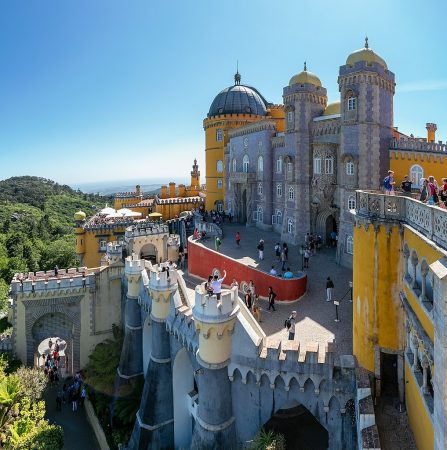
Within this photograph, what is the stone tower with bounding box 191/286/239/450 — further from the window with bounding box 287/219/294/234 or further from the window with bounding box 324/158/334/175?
the window with bounding box 287/219/294/234

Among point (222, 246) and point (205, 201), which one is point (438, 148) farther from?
point (205, 201)

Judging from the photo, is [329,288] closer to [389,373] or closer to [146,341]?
[389,373]

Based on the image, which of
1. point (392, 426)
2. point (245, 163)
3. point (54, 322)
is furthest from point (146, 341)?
point (245, 163)

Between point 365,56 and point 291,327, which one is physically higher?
point 365,56

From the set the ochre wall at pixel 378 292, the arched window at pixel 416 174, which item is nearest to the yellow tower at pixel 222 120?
the arched window at pixel 416 174

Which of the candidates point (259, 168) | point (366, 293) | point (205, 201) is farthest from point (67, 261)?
point (366, 293)

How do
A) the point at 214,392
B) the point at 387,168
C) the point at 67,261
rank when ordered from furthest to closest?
the point at 67,261, the point at 387,168, the point at 214,392

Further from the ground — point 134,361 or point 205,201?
point 205,201
